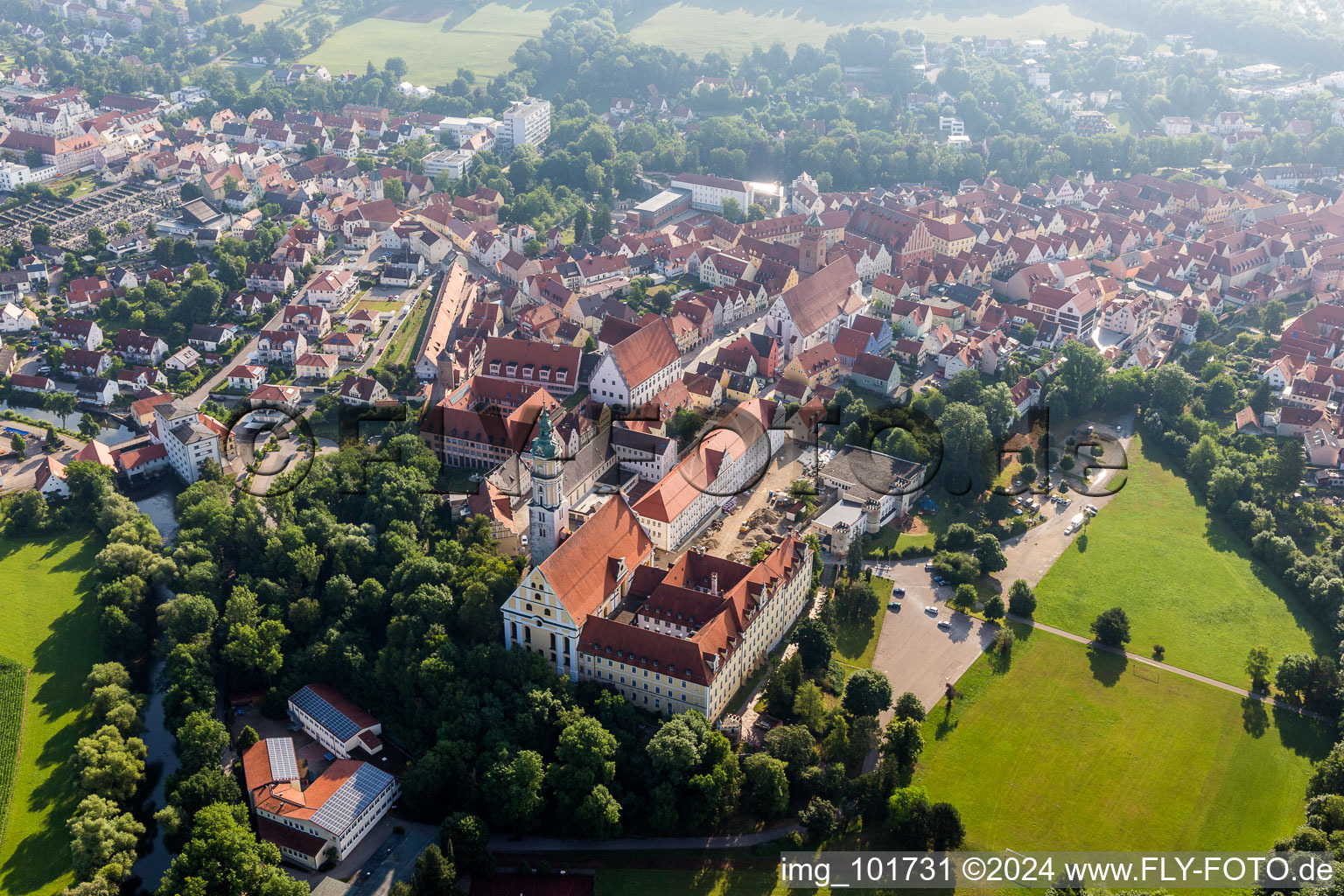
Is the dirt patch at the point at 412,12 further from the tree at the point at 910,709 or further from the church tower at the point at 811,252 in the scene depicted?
the tree at the point at 910,709

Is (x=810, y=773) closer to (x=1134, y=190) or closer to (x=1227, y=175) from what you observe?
(x=1134, y=190)

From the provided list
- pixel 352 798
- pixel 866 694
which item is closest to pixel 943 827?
pixel 866 694

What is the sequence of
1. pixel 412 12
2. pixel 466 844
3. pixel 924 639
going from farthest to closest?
pixel 412 12 → pixel 924 639 → pixel 466 844

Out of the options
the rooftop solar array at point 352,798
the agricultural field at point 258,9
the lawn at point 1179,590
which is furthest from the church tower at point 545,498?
the agricultural field at point 258,9

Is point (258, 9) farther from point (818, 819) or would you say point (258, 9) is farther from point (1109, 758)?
point (1109, 758)

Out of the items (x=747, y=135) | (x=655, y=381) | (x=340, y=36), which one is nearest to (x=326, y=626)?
(x=655, y=381)

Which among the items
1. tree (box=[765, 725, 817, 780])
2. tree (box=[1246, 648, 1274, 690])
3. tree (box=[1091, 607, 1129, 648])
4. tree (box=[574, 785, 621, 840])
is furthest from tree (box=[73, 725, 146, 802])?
tree (box=[1246, 648, 1274, 690])

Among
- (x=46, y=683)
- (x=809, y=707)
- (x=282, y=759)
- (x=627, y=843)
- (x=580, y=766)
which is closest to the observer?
(x=580, y=766)
